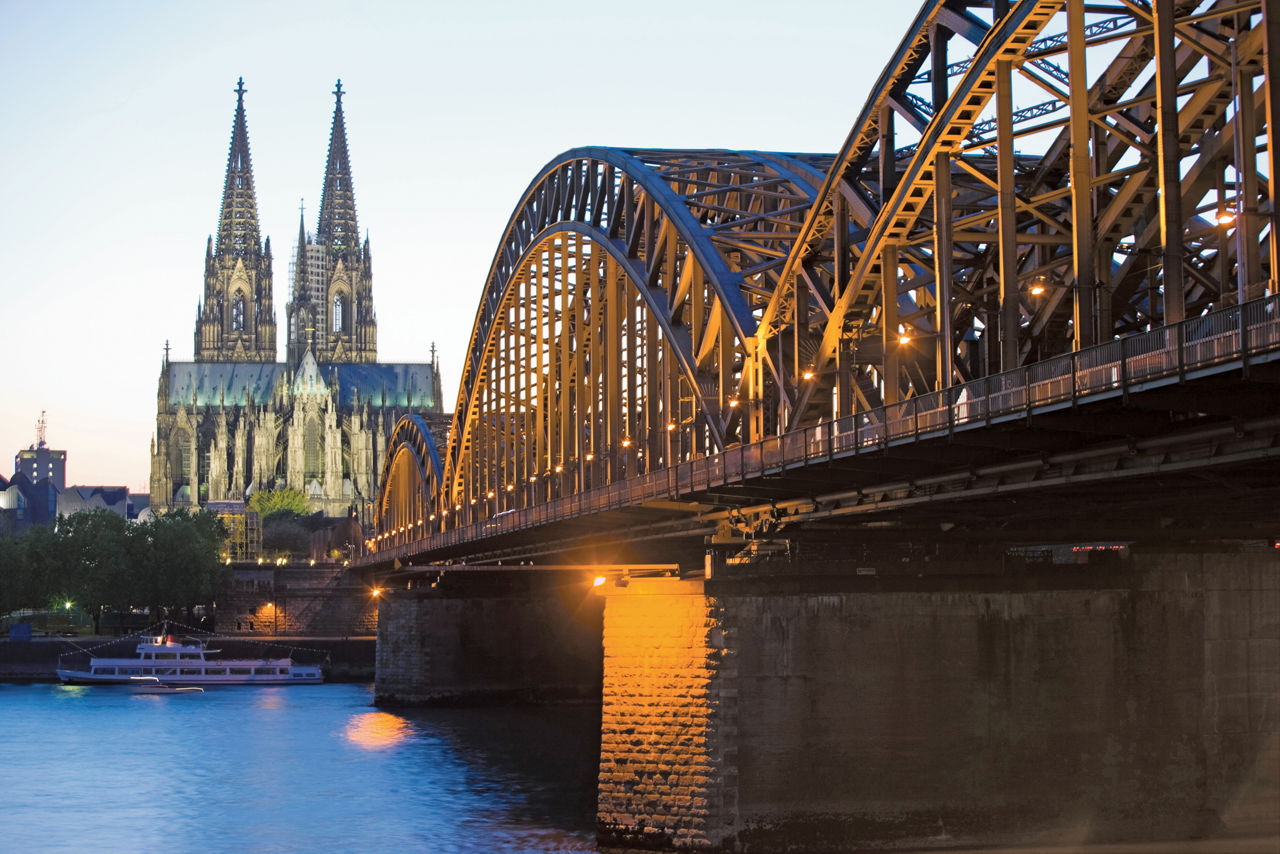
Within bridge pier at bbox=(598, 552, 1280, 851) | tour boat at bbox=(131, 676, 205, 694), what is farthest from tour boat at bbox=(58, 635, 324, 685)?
bridge pier at bbox=(598, 552, 1280, 851)

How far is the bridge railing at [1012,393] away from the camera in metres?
26.4

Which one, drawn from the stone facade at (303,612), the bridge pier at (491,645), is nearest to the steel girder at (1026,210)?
the bridge pier at (491,645)

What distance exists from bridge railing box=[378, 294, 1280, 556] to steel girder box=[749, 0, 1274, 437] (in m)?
1.83

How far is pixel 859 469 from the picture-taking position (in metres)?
39.5

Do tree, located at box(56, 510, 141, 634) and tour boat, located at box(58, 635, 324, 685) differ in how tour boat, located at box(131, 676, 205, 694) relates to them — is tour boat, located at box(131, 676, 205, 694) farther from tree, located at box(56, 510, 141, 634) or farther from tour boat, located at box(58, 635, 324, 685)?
tree, located at box(56, 510, 141, 634)

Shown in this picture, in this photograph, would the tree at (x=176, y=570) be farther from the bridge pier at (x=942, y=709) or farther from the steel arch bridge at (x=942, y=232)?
the bridge pier at (x=942, y=709)

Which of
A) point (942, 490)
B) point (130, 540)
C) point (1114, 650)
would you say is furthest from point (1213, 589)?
point (130, 540)

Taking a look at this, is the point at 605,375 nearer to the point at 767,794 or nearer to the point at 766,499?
the point at 766,499

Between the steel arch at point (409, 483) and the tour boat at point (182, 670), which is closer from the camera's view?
the steel arch at point (409, 483)

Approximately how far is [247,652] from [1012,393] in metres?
114

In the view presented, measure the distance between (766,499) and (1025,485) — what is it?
1241 cm

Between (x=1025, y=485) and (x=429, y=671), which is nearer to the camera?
(x=1025, y=485)

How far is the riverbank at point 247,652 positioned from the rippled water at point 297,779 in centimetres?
2984

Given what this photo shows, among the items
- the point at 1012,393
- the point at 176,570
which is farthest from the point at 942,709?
the point at 176,570
